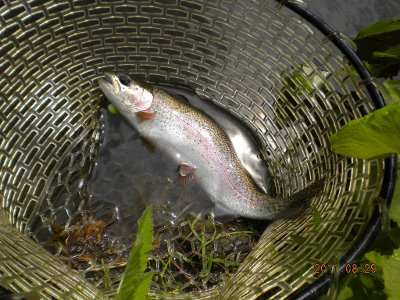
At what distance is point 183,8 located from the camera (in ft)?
4.16

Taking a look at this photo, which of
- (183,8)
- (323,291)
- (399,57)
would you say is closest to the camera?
(323,291)

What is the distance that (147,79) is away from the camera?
1.42 metres

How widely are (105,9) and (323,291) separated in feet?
2.96

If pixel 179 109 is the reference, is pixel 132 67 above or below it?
above

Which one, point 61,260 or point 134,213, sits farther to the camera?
point 134,213

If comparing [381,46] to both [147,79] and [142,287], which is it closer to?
[147,79]

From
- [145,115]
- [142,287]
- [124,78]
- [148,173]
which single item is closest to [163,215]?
[148,173]

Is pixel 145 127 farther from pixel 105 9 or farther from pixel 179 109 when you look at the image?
pixel 105 9

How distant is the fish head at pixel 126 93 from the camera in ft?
4.25

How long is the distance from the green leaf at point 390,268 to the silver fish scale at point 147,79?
0.10 m

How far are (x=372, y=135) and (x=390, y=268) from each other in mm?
294

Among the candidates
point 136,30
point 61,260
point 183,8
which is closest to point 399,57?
point 183,8

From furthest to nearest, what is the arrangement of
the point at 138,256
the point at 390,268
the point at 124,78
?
the point at 124,78, the point at 390,268, the point at 138,256
